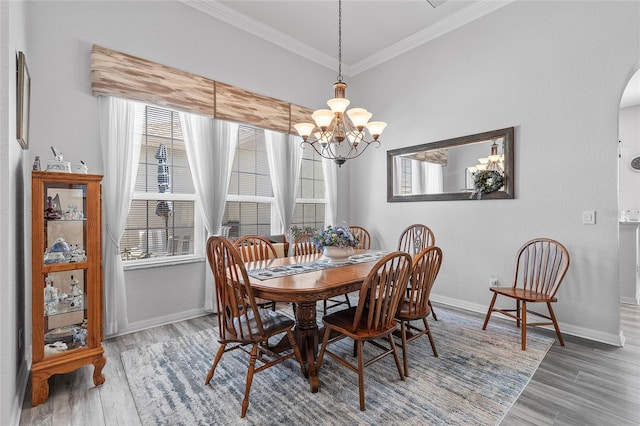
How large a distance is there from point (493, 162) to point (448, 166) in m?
0.51

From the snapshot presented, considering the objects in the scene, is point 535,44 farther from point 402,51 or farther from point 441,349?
point 441,349

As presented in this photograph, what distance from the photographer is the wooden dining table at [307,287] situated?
1858 mm

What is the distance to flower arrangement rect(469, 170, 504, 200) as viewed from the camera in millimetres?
3395

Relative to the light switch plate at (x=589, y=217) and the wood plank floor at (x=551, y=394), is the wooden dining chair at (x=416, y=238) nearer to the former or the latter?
the light switch plate at (x=589, y=217)

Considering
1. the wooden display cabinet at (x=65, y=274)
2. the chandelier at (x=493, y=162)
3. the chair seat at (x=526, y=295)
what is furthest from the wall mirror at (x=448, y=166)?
the wooden display cabinet at (x=65, y=274)

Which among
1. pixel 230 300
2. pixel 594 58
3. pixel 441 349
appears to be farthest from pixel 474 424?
pixel 594 58

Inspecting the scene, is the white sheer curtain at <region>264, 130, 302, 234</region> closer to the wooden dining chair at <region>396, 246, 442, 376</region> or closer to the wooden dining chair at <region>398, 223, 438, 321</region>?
the wooden dining chair at <region>398, 223, 438, 321</region>

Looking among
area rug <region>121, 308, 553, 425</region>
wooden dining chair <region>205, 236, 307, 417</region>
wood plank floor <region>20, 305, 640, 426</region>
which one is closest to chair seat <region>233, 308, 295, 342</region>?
wooden dining chair <region>205, 236, 307, 417</region>

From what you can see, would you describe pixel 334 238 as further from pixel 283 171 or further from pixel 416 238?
pixel 283 171

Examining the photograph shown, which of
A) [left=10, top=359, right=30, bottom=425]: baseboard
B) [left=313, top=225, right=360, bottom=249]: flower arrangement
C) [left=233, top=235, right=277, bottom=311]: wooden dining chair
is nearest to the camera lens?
[left=10, top=359, right=30, bottom=425]: baseboard

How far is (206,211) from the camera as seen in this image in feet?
11.3

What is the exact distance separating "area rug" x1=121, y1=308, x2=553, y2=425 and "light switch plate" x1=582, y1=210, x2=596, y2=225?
3.80 feet

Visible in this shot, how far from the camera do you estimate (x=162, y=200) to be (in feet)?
10.8

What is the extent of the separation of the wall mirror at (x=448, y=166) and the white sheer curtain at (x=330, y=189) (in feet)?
2.84
